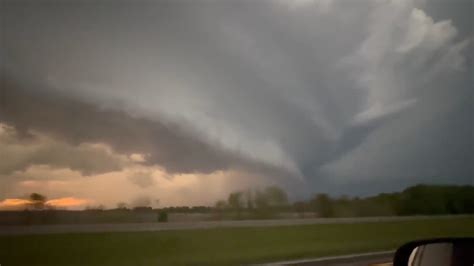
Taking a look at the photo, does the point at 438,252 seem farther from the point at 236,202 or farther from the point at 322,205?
the point at 236,202

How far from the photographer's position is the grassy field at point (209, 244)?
186 centimetres

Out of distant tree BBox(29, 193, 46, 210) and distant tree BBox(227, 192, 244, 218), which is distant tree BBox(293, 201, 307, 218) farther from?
distant tree BBox(29, 193, 46, 210)

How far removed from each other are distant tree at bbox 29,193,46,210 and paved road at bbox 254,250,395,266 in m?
0.95

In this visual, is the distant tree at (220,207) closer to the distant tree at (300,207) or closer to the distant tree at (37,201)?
the distant tree at (300,207)

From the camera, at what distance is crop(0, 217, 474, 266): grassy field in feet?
6.11

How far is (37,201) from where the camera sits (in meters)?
1.93

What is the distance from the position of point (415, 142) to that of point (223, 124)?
4.27 feet

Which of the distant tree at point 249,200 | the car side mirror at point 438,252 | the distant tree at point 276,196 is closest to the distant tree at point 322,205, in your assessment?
the distant tree at point 276,196

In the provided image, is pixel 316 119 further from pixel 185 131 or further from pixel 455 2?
pixel 455 2

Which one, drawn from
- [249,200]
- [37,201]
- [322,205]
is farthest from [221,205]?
[37,201]

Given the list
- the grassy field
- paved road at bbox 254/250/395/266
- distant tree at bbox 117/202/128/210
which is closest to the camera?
the grassy field

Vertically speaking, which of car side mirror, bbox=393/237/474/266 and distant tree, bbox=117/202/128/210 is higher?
distant tree, bbox=117/202/128/210

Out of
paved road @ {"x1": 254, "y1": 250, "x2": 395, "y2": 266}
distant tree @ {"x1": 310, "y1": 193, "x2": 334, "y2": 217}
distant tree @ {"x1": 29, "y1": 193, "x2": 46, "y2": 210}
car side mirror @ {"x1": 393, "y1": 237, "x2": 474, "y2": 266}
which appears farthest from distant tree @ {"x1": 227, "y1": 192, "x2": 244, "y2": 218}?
distant tree @ {"x1": 29, "y1": 193, "x2": 46, "y2": 210}

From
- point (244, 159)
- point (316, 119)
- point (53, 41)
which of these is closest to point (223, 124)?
point (244, 159)
